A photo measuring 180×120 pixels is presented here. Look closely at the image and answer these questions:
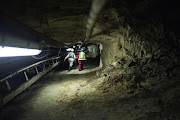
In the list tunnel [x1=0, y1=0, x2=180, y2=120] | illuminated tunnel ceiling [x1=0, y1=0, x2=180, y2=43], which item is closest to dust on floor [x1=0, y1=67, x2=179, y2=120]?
tunnel [x1=0, y1=0, x2=180, y2=120]

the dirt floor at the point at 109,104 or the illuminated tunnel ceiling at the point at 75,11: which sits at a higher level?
the illuminated tunnel ceiling at the point at 75,11

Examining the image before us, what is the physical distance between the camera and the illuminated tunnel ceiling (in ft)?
10.4

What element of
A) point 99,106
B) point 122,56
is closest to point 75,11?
point 99,106

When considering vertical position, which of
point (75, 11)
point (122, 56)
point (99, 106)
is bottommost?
point (99, 106)

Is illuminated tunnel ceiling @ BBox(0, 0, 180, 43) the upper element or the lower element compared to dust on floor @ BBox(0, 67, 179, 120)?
upper

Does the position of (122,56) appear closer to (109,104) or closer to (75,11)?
(109,104)

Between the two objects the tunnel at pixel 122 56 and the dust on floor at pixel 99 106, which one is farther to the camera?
the tunnel at pixel 122 56

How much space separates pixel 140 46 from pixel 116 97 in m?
2.82

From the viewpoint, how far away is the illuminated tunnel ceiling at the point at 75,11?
125 inches

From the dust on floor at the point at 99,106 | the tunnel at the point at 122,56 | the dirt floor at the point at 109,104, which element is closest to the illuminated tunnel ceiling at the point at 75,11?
the tunnel at the point at 122,56

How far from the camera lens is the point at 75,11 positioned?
4.07 metres

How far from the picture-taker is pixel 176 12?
15.6 ft

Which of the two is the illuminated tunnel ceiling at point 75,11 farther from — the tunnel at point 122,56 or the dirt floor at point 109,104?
the dirt floor at point 109,104

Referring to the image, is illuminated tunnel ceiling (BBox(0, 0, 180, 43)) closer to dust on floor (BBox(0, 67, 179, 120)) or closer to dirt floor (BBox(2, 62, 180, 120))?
dirt floor (BBox(2, 62, 180, 120))
